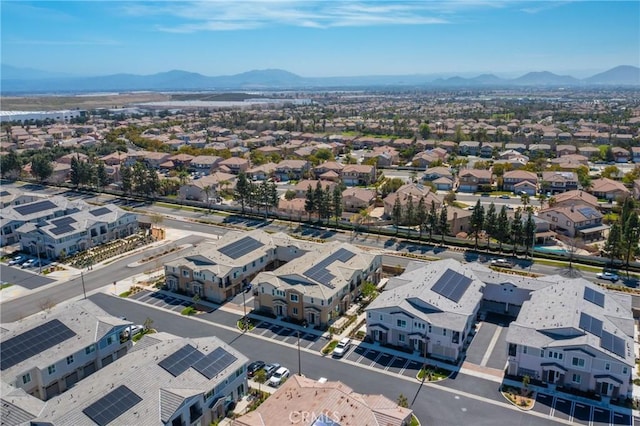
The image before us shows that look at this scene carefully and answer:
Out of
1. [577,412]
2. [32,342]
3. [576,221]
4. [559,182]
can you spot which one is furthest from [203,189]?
[577,412]

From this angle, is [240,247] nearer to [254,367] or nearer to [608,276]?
[254,367]

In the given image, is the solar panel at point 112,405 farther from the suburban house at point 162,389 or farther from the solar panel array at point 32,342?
the solar panel array at point 32,342

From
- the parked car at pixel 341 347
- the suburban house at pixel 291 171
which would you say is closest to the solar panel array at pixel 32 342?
the parked car at pixel 341 347

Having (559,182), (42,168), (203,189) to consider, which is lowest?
(203,189)

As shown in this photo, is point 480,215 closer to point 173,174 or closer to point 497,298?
point 497,298

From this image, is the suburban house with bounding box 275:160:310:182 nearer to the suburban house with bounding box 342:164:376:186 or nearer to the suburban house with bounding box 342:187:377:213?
the suburban house with bounding box 342:164:376:186

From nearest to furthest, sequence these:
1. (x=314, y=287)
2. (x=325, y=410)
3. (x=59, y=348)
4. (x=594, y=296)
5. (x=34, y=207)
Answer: (x=325, y=410) → (x=59, y=348) → (x=594, y=296) → (x=314, y=287) → (x=34, y=207)
